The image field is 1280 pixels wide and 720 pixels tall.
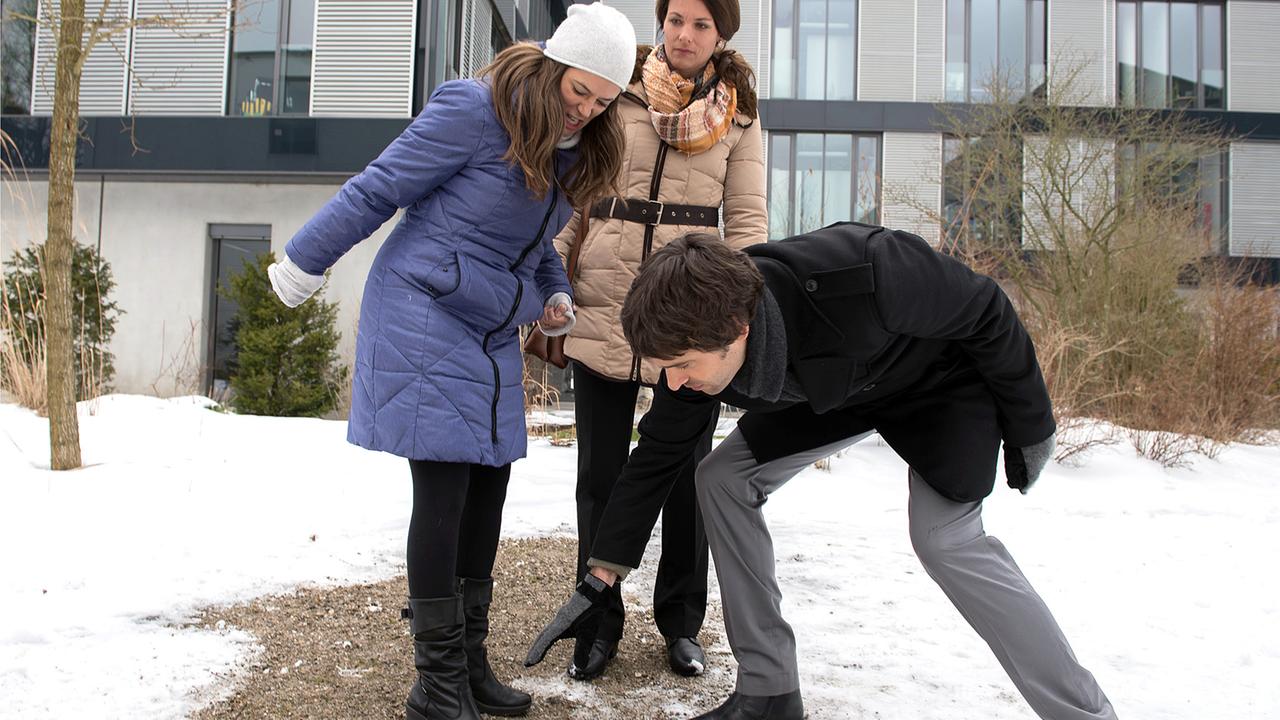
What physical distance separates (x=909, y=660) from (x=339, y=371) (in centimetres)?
811

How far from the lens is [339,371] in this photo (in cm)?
984

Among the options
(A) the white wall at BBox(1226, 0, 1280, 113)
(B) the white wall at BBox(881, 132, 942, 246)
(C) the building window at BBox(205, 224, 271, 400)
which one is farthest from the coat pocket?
(A) the white wall at BBox(1226, 0, 1280, 113)

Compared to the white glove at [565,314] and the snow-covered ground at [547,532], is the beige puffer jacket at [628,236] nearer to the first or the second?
the white glove at [565,314]

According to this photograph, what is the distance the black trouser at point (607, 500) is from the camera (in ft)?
8.46

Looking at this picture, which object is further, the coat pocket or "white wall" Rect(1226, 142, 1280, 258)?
"white wall" Rect(1226, 142, 1280, 258)

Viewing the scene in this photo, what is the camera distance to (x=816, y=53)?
18.9 meters

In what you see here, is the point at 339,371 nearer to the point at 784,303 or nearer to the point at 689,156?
the point at 689,156

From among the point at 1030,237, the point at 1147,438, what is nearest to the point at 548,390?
the point at 1147,438

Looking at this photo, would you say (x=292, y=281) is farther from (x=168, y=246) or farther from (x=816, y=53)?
(x=816, y=53)

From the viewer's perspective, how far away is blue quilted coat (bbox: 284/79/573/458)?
2.04 meters

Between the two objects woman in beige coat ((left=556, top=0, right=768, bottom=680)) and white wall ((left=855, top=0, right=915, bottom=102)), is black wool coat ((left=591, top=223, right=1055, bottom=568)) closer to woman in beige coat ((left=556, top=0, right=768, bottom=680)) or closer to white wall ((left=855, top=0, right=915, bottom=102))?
woman in beige coat ((left=556, top=0, right=768, bottom=680))

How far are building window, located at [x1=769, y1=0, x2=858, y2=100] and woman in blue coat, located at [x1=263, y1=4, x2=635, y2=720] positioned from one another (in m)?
17.6

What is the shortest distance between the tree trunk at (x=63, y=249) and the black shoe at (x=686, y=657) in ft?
11.2

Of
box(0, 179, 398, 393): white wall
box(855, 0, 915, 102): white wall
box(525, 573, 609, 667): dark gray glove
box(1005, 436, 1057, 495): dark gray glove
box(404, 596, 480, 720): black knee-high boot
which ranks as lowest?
box(404, 596, 480, 720): black knee-high boot
